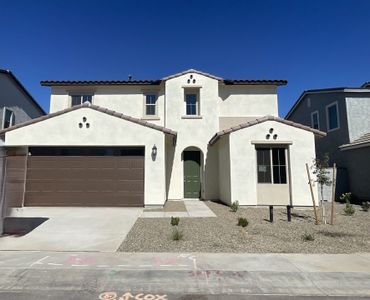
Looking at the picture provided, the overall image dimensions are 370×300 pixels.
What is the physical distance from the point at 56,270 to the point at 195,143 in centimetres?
1141

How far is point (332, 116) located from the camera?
58.0ft

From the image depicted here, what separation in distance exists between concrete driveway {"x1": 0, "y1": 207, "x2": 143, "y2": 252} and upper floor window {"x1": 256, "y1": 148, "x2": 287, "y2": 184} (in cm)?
588

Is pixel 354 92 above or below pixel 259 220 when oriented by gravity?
above

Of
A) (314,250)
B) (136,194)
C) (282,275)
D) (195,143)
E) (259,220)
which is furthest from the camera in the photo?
(195,143)

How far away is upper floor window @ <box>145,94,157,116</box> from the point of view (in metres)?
16.4

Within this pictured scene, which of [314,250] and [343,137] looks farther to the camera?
[343,137]

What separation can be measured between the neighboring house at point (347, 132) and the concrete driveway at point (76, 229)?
1236cm

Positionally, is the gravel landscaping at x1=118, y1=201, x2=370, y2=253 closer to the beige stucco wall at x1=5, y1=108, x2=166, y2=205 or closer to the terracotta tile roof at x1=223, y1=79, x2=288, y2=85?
the beige stucco wall at x1=5, y1=108, x2=166, y2=205

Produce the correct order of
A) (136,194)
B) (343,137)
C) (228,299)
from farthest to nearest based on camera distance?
1. (343,137)
2. (136,194)
3. (228,299)

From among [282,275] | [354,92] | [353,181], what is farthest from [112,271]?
[354,92]

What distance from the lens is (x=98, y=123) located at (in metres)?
12.2

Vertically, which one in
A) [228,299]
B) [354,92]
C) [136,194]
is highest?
[354,92]

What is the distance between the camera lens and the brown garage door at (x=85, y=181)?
11914 millimetres

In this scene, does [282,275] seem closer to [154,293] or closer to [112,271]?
[154,293]
